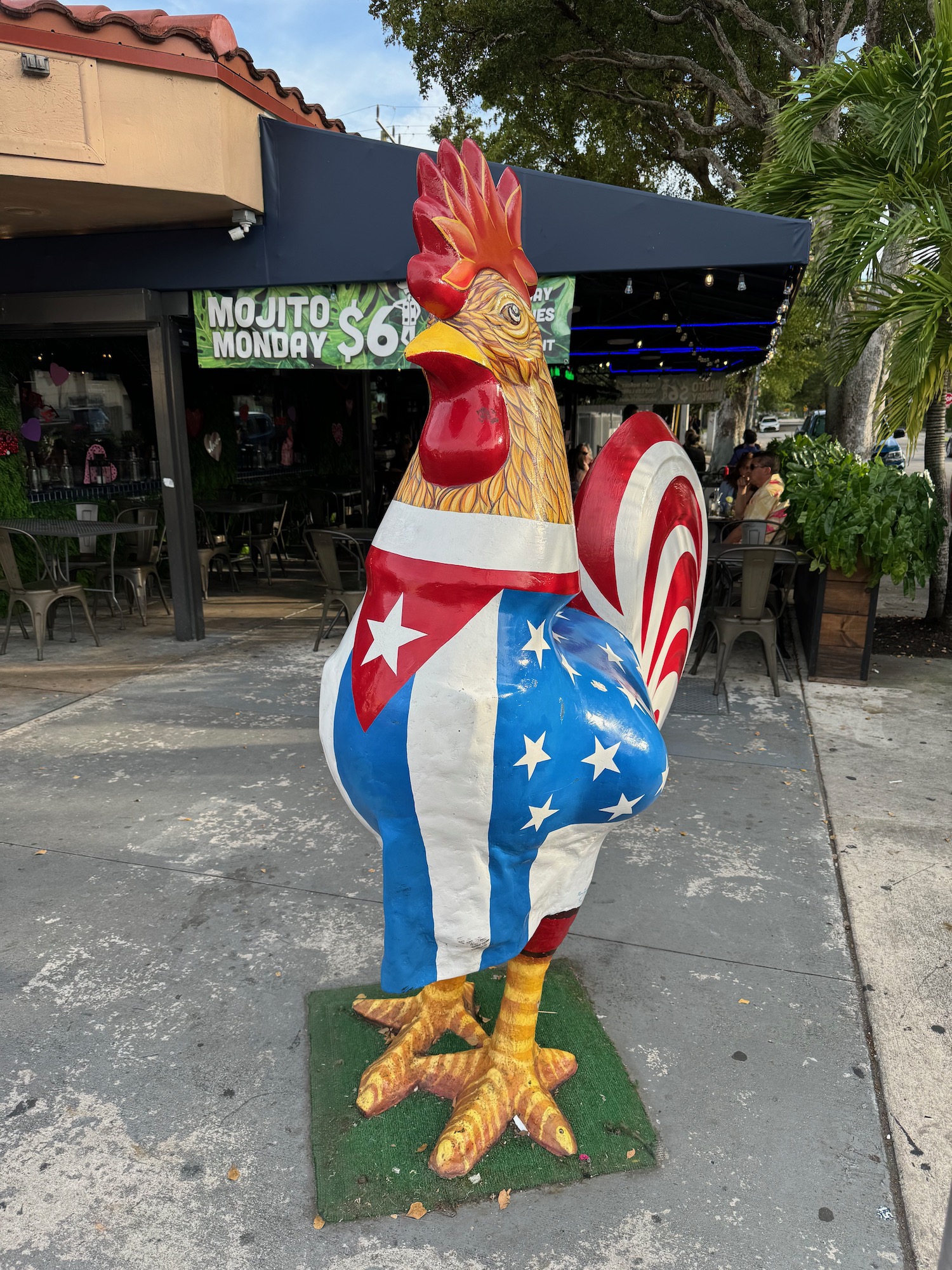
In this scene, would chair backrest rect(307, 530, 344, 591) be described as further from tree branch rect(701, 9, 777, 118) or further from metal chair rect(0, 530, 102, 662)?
tree branch rect(701, 9, 777, 118)

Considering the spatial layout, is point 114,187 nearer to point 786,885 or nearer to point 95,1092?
point 95,1092

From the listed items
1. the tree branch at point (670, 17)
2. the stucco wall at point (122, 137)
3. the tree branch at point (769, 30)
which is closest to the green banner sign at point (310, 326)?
the stucco wall at point (122, 137)

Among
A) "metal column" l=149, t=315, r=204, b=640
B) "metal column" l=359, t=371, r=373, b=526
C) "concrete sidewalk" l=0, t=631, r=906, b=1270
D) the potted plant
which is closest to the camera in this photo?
"concrete sidewalk" l=0, t=631, r=906, b=1270

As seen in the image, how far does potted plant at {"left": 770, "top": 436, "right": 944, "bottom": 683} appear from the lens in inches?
239

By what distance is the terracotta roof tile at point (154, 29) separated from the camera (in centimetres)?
515

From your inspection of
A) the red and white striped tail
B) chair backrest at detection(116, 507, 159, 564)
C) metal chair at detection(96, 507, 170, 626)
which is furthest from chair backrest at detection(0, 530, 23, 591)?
the red and white striped tail

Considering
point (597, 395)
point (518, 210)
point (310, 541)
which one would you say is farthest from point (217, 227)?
point (597, 395)

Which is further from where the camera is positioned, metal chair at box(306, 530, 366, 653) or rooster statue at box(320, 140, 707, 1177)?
metal chair at box(306, 530, 366, 653)

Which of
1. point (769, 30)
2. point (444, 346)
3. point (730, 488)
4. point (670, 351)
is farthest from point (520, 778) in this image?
point (670, 351)

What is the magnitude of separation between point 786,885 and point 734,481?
30.9 feet

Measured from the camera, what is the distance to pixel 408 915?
6.18 ft

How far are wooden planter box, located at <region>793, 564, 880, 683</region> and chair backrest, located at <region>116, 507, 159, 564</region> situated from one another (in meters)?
6.29

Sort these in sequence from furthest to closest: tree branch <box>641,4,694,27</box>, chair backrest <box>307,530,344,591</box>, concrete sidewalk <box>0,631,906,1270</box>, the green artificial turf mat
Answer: tree branch <box>641,4,694,27</box>
chair backrest <box>307,530,344,591</box>
the green artificial turf mat
concrete sidewalk <box>0,631,906,1270</box>

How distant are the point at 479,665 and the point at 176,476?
21.1 ft
